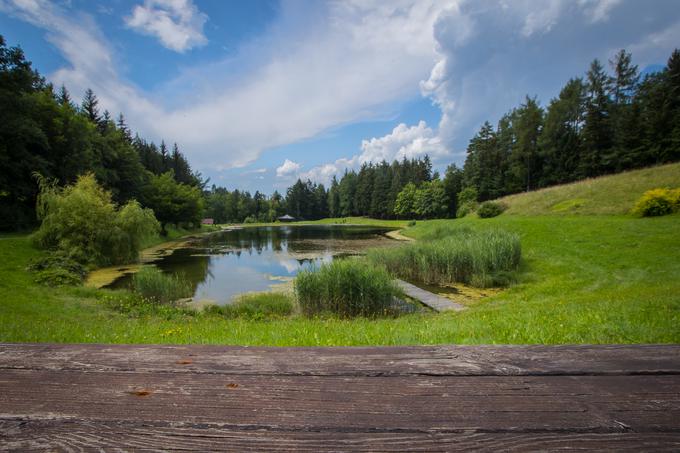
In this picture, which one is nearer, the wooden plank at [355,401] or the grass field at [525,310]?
the wooden plank at [355,401]

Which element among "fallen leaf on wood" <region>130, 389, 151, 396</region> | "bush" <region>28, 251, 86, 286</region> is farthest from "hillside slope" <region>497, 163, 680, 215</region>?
"bush" <region>28, 251, 86, 286</region>

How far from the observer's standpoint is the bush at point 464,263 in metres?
14.3

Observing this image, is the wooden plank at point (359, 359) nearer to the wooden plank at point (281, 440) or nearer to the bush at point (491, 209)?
the wooden plank at point (281, 440)

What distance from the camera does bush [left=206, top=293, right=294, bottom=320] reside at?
10844 mm

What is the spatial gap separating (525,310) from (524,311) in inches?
8.7

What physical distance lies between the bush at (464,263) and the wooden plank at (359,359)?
13420mm

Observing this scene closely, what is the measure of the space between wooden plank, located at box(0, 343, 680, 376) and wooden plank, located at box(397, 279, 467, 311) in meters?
9.80

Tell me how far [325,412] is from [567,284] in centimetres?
1372

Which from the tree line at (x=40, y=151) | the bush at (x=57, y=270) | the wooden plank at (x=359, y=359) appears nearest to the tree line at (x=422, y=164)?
the tree line at (x=40, y=151)

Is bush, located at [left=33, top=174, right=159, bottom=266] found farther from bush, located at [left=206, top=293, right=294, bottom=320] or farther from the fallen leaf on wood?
the fallen leaf on wood

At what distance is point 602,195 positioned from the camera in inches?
1096

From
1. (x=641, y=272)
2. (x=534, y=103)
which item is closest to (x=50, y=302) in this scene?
(x=641, y=272)

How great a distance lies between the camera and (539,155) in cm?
5462

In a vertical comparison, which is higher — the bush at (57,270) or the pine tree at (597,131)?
the pine tree at (597,131)
